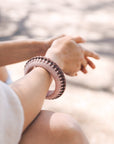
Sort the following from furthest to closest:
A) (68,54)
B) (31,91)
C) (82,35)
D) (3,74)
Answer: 1. (82,35)
2. (3,74)
3. (68,54)
4. (31,91)

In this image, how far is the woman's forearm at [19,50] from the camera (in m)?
0.69

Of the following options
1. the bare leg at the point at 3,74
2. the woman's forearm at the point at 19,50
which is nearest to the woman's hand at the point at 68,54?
the woman's forearm at the point at 19,50

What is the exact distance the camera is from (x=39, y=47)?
2.42ft

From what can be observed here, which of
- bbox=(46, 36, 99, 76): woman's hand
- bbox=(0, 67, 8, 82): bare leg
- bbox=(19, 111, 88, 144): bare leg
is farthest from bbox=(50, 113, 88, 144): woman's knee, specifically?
bbox=(0, 67, 8, 82): bare leg

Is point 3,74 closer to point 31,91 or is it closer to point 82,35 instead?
point 31,91

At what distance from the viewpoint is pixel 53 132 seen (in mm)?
517

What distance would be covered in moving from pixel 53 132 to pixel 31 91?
0.31 feet

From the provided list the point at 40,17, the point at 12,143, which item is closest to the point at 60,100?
the point at 12,143

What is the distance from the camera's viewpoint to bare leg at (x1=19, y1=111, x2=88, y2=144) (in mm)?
511

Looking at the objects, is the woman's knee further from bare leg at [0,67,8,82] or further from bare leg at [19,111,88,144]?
bare leg at [0,67,8,82]

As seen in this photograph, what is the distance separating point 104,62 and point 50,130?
75 cm

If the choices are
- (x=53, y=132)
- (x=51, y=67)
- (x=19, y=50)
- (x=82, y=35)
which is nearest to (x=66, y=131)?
(x=53, y=132)

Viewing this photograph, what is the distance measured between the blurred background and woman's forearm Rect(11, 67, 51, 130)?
371 mm

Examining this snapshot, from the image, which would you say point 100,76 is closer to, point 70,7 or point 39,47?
point 39,47
